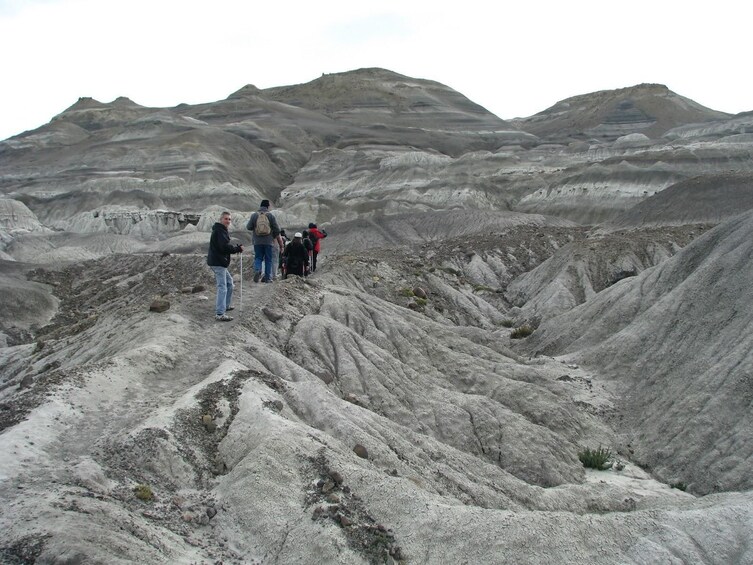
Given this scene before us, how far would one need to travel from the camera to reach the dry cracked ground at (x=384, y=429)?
8367mm

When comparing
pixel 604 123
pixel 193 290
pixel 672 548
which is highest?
pixel 604 123

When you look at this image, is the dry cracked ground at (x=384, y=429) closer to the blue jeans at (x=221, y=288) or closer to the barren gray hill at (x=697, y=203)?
the blue jeans at (x=221, y=288)

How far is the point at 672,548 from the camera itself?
9.25 metres

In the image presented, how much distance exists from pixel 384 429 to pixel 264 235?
816 centimetres

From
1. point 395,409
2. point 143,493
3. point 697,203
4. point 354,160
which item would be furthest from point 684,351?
point 354,160

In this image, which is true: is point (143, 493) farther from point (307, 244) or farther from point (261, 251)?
point (307, 244)

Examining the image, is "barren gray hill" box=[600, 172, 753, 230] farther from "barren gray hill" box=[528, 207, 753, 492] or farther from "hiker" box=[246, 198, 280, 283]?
"hiker" box=[246, 198, 280, 283]

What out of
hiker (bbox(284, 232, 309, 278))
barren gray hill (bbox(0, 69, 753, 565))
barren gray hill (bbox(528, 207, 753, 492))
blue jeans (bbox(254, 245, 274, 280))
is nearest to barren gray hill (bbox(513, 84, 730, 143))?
barren gray hill (bbox(0, 69, 753, 565))

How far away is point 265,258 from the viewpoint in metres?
19.3

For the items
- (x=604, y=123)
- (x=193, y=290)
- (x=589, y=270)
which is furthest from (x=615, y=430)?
(x=604, y=123)

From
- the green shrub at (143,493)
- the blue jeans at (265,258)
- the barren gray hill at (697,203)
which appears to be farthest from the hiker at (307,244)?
the barren gray hill at (697,203)

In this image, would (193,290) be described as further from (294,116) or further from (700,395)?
(294,116)

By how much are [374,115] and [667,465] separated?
13636 cm

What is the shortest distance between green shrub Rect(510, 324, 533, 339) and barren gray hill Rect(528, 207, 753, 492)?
107 centimetres
